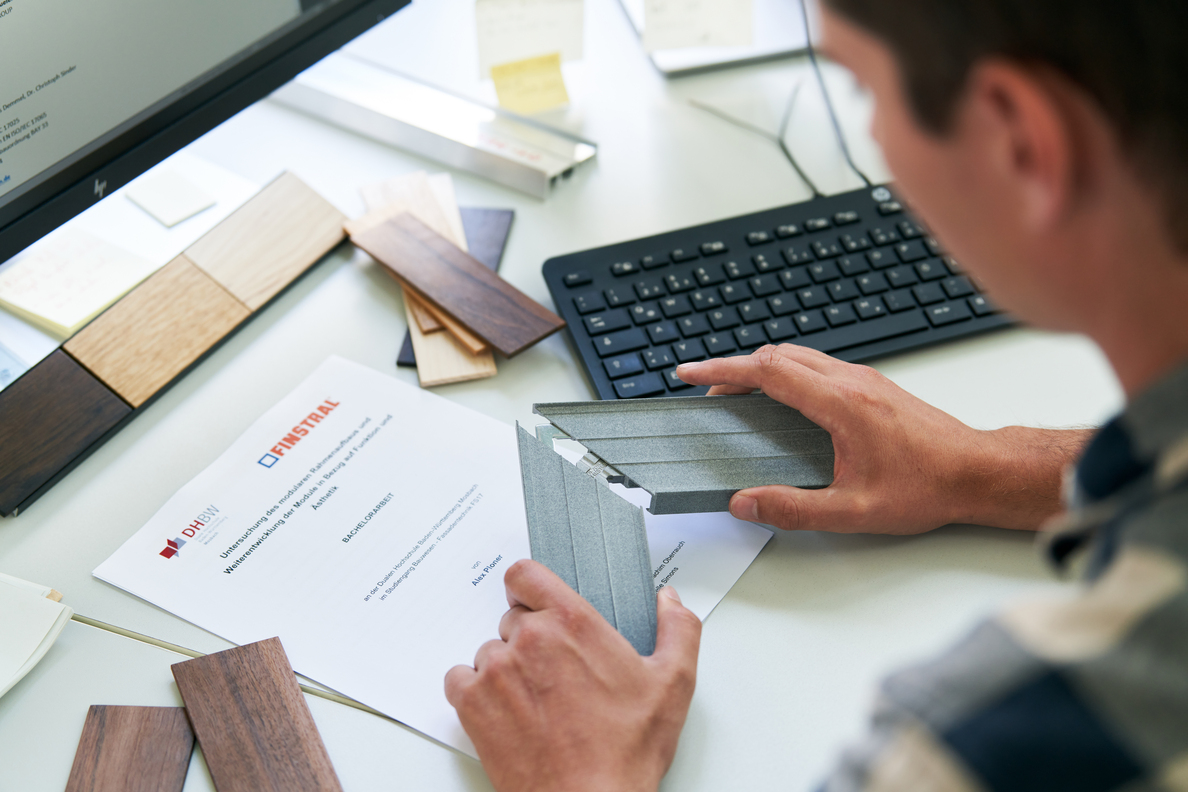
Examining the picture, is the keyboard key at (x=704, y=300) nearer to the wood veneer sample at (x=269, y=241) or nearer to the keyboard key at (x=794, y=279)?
the keyboard key at (x=794, y=279)

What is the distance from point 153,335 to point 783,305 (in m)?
0.49

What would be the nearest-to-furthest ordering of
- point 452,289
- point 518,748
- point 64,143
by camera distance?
point 518,748
point 64,143
point 452,289

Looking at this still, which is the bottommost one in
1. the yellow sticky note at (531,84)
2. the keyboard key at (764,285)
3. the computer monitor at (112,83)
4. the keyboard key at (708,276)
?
the keyboard key at (764,285)

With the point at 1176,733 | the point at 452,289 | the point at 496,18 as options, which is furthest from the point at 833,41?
the point at 496,18

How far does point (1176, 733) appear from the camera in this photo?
0.27 metres

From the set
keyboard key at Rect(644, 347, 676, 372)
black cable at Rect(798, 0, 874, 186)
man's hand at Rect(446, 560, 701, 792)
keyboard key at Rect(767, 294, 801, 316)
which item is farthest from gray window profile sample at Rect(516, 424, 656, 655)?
black cable at Rect(798, 0, 874, 186)

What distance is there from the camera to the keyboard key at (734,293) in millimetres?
717

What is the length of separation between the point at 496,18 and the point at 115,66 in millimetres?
388

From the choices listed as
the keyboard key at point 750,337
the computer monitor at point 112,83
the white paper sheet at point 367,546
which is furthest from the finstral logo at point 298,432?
the keyboard key at point 750,337

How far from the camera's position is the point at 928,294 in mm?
728

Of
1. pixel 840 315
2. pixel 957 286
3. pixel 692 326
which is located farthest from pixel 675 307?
pixel 957 286

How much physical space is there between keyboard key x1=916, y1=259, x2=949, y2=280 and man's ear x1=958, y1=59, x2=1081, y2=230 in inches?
16.6

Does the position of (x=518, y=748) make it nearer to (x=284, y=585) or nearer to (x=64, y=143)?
(x=284, y=585)

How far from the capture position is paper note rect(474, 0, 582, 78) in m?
0.88
